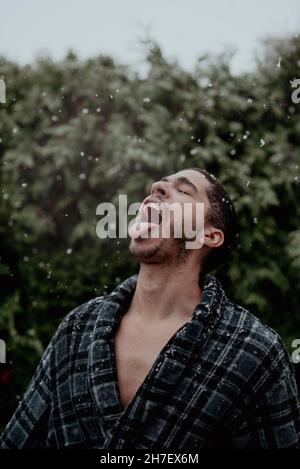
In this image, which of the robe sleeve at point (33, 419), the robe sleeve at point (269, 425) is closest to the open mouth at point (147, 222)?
the robe sleeve at point (33, 419)

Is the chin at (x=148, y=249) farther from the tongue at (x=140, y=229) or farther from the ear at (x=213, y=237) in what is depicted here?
the ear at (x=213, y=237)

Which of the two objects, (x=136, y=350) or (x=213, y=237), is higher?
(x=213, y=237)

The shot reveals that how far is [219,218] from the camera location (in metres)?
2.22

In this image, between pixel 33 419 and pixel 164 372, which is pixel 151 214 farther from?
pixel 33 419

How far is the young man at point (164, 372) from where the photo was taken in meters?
1.72

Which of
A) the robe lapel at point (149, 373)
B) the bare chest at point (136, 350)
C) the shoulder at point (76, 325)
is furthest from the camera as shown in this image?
the shoulder at point (76, 325)

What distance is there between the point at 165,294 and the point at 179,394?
1.40 feet

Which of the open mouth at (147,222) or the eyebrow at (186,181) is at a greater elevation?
the eyebrow at (186,181)

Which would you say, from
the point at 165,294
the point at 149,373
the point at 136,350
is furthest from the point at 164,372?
the point at 165,294

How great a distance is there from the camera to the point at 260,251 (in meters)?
3.68

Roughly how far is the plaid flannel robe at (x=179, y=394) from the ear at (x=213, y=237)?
0.27 metres

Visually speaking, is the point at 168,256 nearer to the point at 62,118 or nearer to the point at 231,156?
the point at 231,156

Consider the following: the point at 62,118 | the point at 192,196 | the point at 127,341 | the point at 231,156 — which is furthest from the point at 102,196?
the point at 127,341

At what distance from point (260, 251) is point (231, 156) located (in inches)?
28.3
